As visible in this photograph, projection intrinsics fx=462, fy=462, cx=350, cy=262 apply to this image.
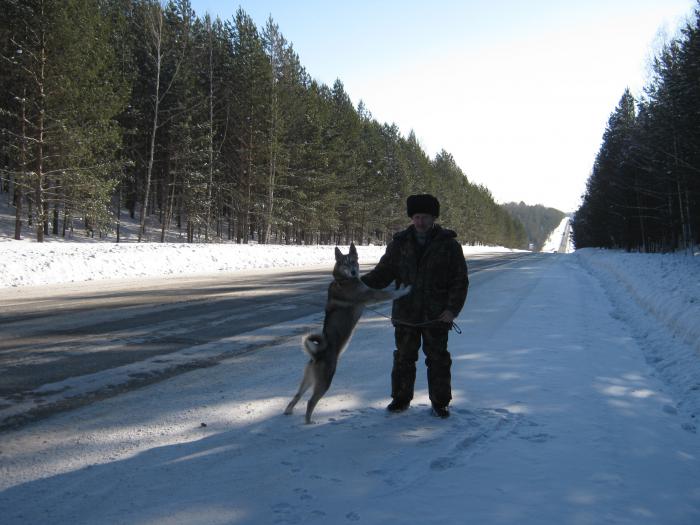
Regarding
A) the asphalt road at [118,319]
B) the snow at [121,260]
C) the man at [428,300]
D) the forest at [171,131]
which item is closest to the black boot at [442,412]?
the man at [428,300]

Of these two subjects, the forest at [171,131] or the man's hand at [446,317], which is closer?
the man's hand at [446,317]

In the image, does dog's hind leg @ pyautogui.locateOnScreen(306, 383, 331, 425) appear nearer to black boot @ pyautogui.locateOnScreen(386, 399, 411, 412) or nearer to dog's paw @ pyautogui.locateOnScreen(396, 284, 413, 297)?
black boot @ pyautogui.locateOnScreen(386, 399, 411, 412)

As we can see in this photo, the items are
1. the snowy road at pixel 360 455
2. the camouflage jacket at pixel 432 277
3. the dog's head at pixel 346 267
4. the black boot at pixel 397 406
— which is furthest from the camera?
the black boot at pixel 397 406

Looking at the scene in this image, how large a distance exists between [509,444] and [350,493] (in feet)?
5.05

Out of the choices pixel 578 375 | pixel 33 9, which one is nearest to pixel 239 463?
pixel 578 375

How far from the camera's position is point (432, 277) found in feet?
14.3

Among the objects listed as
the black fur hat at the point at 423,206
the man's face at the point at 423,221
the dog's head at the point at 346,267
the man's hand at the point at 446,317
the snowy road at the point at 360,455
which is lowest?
the snowy road at the point at 360,455

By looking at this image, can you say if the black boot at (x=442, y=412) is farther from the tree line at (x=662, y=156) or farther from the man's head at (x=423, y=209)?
the tree line at (x=662, y=156)

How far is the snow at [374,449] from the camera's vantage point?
2.78 metres

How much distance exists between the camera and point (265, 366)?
5.77 meters

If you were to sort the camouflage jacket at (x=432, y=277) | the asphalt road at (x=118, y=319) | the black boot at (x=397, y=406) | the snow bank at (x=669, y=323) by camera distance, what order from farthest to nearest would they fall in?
the snow bank at (x=669, y=323), the asphalt road at (x=118, y=319), the black boot at (x=397, y=406), the camouflage jacket at (x=432, y=277)

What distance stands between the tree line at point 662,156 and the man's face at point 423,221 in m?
22.3

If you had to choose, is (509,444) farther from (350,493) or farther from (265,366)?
(265,366)

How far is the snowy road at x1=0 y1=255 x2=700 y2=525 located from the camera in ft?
9.08
